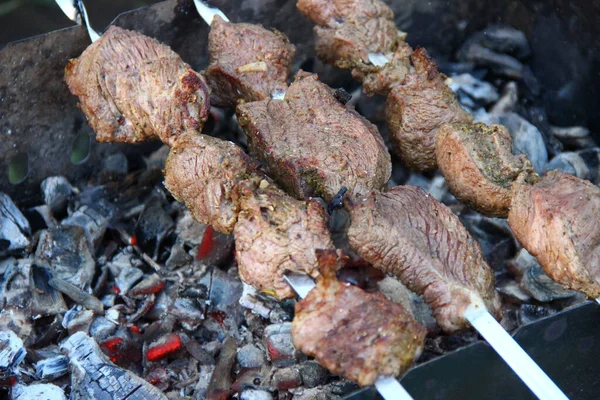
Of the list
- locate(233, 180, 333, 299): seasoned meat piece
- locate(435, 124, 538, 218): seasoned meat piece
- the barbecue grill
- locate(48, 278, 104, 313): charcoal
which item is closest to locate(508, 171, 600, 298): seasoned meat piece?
locate(435, 124, 538, 218): seasoned meat piece

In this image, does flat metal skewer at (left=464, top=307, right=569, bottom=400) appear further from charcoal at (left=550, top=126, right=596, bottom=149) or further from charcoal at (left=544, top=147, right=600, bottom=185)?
charcoal at (left=550, top=126, right=596, bottom=149)

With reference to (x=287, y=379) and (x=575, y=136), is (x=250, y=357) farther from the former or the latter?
(x=575, y=136)

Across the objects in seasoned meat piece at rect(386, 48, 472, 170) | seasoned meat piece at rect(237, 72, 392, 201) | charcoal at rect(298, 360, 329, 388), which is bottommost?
charcoal at rect(298, 360, 329, 388)

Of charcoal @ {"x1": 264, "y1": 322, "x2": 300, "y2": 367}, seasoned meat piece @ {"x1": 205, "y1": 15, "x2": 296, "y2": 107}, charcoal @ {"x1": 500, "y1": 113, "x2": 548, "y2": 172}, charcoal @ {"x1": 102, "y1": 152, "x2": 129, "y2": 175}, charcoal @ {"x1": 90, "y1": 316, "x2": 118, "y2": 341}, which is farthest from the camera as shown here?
charcoal @ {"x1": 102, "y1": 152, "x2": 129, "y2": 175}

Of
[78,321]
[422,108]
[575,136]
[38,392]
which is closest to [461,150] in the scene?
[422,108]

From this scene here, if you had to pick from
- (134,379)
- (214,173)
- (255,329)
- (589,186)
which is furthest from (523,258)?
(134,379)
